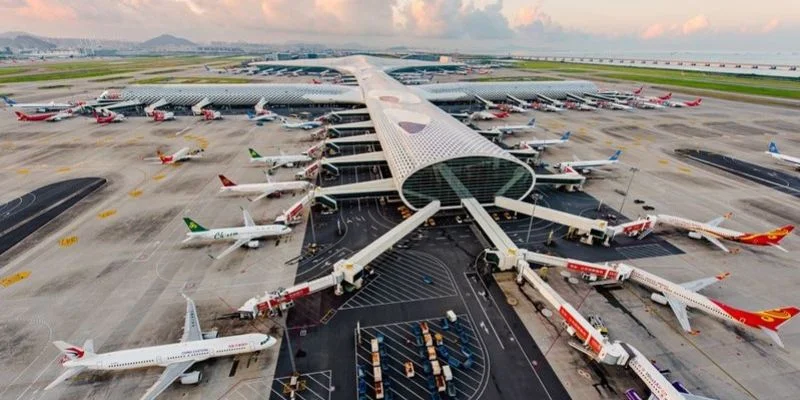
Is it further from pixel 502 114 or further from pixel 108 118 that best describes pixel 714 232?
pixel 108 118

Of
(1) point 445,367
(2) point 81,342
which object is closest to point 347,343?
(1) point 445,367

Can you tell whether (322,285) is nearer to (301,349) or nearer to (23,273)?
(301,349)

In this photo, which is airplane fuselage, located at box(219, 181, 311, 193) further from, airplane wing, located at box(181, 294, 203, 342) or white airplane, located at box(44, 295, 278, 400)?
white airplane, located at box(44, 295, 278, 400)

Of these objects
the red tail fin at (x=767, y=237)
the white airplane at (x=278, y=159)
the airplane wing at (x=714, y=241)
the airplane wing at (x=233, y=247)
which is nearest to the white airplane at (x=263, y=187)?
the white airplane at (x=278, y=159)

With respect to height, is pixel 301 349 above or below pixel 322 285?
below

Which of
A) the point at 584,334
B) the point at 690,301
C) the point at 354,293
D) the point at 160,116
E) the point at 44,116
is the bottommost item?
the point at 354,293

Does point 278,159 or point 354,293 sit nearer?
point 354,293

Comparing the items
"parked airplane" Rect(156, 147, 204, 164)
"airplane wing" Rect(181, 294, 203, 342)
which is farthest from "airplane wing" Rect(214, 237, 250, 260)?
"parked airplane" Rect(156, 147, 204, 164)

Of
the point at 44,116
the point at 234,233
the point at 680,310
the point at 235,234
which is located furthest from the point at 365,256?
the point at 44,116
